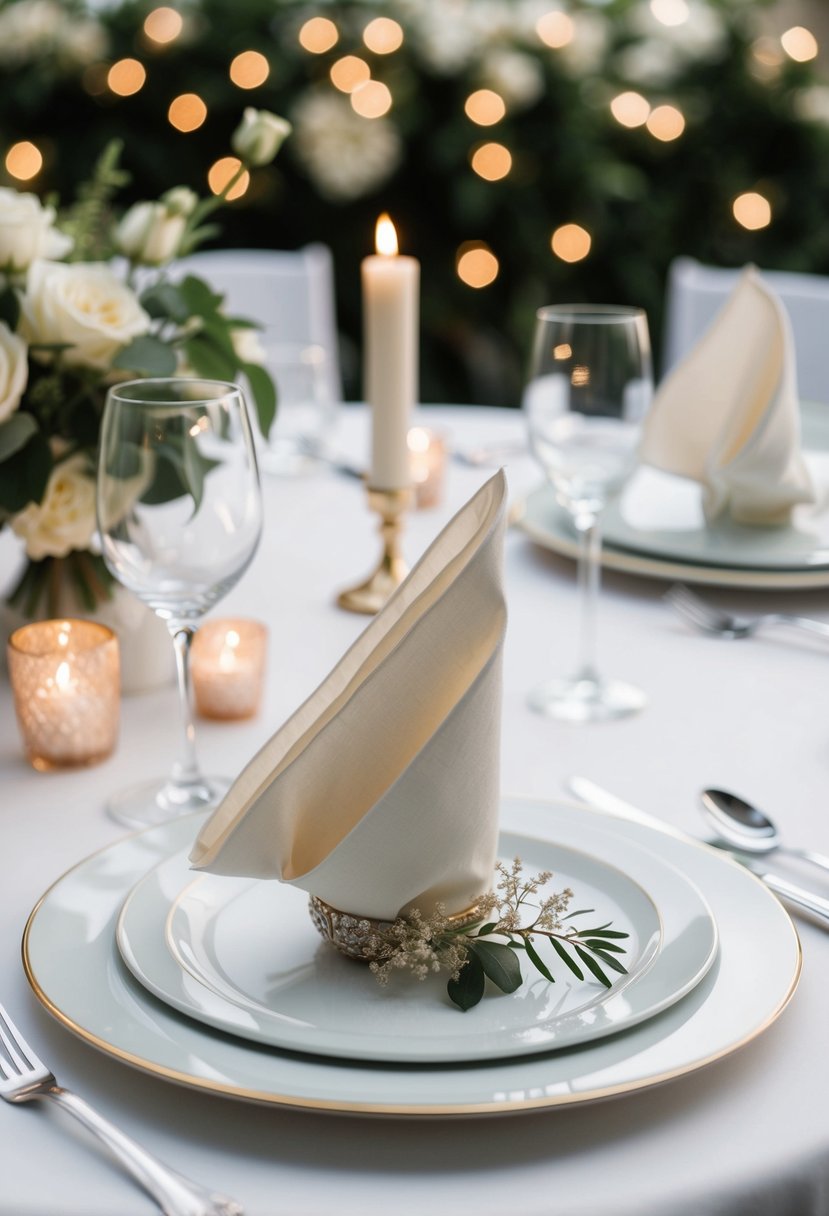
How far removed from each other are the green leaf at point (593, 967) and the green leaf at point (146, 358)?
57 cm

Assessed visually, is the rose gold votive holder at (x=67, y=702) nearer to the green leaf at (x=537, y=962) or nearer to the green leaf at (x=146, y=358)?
the green leaf at (x=146, y=358)

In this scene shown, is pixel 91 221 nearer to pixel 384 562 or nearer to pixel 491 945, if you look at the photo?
pixel 384 562

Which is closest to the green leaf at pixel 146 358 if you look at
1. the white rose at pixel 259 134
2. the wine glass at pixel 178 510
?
the wine glass at pixel 178 510

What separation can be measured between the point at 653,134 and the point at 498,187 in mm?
416

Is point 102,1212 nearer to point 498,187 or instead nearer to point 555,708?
point 555,708

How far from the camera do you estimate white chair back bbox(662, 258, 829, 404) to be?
7.92 feet

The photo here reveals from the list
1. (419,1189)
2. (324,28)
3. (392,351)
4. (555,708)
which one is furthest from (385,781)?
(324,28)

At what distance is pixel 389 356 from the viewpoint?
1.25 meters

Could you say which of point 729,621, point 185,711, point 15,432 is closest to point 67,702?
point 185,711

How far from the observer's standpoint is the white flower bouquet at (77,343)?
1024 mm

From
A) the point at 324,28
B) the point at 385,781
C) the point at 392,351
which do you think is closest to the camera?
the point at 385,781

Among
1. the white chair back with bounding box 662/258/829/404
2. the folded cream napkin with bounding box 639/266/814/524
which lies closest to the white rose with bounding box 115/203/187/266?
the folded cream napkin with bounding box 639/266/814/524

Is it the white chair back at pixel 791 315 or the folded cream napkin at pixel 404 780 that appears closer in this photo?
the folded cream napkin at pixel 404 780

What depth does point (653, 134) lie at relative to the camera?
3439 millimetres
